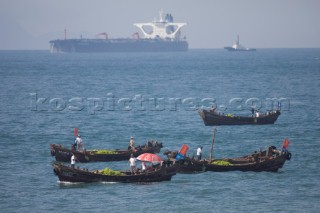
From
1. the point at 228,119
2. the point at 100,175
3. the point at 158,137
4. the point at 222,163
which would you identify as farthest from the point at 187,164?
the point at 228,119

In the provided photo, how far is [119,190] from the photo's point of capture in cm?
4550

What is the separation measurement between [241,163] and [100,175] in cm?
1123

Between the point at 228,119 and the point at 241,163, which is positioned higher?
the point at 228,119

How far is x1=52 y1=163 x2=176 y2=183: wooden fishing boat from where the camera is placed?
1806 inches

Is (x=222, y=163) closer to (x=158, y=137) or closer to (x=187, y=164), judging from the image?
(x=187, y=164)

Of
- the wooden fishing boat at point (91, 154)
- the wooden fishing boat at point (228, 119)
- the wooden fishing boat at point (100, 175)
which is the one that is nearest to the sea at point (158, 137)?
the wooden fishing boat at point (100, 175)

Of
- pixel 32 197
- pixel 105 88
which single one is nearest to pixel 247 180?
pixel 32 197

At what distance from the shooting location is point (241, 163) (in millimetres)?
51594

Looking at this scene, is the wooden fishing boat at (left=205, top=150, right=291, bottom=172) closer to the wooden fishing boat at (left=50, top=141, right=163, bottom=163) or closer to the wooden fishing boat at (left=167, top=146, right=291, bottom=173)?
the wooden fishing boat at (left=167, top=146, right=291, bottom=173)

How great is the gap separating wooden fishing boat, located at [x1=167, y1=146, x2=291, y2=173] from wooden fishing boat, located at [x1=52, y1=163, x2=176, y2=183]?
77.7 inches

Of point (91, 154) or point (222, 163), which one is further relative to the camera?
point (91, 154)

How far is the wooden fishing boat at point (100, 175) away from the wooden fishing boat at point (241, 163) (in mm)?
1974

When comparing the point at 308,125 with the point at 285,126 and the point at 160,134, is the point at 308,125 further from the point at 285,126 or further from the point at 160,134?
the point at 160,134

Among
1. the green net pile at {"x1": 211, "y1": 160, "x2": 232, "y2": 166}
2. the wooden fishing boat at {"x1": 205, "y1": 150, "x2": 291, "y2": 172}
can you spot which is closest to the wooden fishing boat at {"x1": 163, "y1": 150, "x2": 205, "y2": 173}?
the wooden fishing boat at {"x1": 205, "y1": 150, "x2": 291, "y2": 172}
